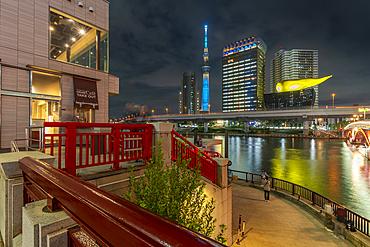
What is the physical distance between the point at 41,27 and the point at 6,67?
4.06m

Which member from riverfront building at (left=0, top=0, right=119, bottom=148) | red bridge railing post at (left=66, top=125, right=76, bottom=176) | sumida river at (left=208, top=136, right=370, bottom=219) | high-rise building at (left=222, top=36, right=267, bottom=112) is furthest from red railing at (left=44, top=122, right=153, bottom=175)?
high-rise building at (left=222, top=36, right=267, bottom=112)

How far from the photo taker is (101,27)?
1772 centimetres

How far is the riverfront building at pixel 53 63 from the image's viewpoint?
12453 mm

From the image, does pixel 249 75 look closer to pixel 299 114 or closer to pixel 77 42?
pixel 299 114

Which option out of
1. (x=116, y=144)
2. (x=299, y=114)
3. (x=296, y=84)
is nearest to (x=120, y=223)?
(x=116, y=144)

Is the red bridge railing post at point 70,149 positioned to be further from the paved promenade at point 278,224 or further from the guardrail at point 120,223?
the paved promenade at point 278,224

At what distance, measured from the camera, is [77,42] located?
55.3 ft

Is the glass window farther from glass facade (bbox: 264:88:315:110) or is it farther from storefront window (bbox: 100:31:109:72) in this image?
glass facade (bbox: 264:88:315:110)

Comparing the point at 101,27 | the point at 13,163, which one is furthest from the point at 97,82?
the point at 13,163

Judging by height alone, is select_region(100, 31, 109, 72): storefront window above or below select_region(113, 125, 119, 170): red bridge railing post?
above

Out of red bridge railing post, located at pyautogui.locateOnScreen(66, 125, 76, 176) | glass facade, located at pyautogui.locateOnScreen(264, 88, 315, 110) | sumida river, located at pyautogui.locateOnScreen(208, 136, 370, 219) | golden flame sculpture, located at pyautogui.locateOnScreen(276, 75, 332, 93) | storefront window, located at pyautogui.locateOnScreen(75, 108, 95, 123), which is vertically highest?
glass facade, located at pyautogui.locateOnScreen(264, 88, 315, 110)

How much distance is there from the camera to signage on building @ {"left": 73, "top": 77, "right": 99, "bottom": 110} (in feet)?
51.0

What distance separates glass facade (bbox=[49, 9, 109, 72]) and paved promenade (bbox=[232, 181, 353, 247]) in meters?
17.9

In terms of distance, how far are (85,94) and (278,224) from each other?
701 inches
